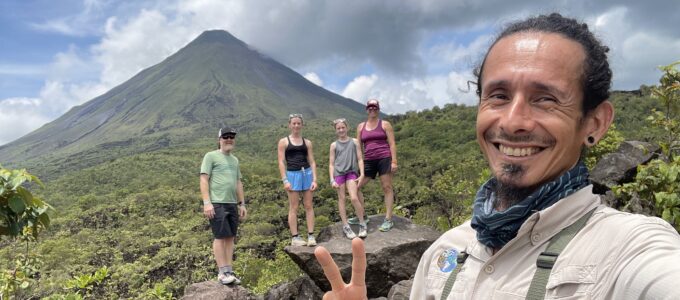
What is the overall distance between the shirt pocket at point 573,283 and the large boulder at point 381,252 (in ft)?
18.6

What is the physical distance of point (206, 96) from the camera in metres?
134

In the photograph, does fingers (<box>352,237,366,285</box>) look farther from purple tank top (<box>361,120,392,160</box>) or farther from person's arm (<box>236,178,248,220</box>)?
purple tank top (<box>361,120,392,160</box>)

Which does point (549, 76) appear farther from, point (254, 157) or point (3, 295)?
point (254, 157)

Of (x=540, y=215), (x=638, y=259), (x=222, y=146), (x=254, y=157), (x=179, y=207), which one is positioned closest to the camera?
(x=638, y=259)

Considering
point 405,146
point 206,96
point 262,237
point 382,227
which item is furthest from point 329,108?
point 382,227

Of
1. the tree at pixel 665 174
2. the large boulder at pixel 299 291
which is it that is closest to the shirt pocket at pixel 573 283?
the tree at pixel 665 174

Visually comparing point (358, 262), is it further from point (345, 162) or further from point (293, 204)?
point (293, 204)

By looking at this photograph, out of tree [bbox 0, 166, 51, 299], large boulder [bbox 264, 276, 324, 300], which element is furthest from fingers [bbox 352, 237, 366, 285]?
large boulder [bbox 264, 276, 324, 300]

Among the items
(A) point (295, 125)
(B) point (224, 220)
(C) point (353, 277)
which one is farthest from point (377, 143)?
(C) point (353, 277)

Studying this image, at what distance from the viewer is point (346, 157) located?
596cm

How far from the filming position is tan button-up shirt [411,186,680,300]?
848 mm

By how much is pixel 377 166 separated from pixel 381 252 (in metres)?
1.34

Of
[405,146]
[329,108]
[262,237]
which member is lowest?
[262,237]

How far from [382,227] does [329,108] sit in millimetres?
131993
